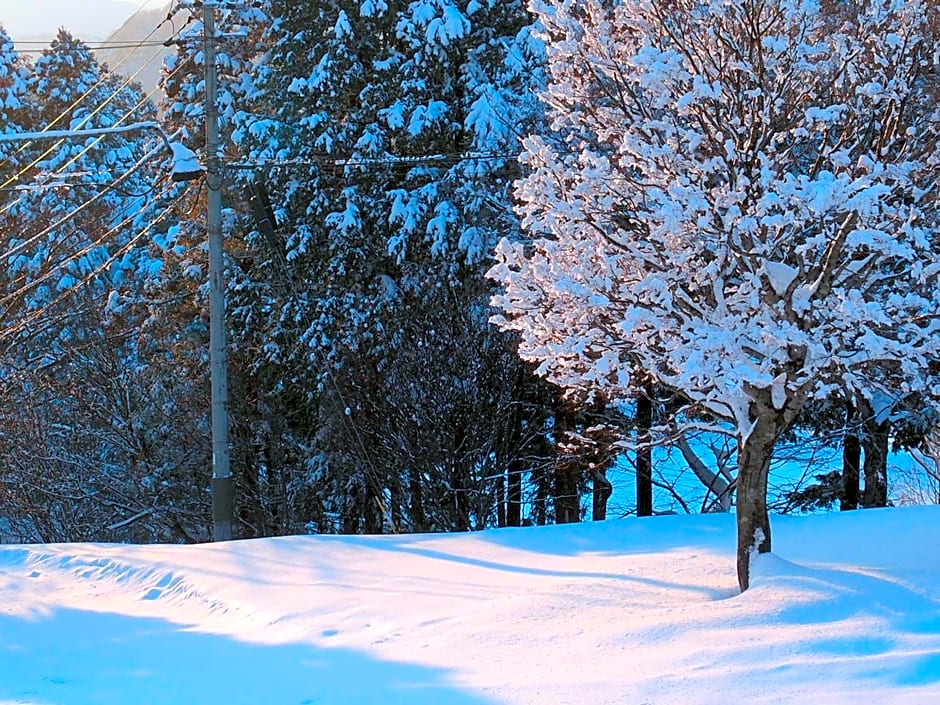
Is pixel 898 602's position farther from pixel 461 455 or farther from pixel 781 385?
pixel 461 455

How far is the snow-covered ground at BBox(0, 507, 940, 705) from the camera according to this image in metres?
4.86

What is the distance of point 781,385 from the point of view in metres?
6.30

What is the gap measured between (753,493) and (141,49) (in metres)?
13.0

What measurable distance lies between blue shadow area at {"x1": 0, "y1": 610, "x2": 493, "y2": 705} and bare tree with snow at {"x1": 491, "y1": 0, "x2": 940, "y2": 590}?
241cm

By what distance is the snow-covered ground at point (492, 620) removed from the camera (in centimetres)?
486

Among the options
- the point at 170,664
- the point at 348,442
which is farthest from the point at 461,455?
the point at 170,664

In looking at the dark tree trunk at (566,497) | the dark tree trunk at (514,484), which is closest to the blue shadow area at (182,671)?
the dark tree trunk at (514,484)

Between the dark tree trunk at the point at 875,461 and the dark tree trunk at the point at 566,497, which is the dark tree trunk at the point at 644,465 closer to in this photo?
the dark tree trunk at the point at 566,497

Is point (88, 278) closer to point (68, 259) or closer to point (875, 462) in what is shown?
point (68, 259)

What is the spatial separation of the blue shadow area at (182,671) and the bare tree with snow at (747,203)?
2.41 m

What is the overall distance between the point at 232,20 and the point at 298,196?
4.16 metres

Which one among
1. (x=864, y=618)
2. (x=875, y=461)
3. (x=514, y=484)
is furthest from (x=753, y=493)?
(x=875, y=461)

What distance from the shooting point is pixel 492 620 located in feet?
21.0

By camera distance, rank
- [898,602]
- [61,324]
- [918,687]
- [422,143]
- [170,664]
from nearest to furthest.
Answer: [918,687]
[898,602]
[170,664]
[422,143]
[61,324]
